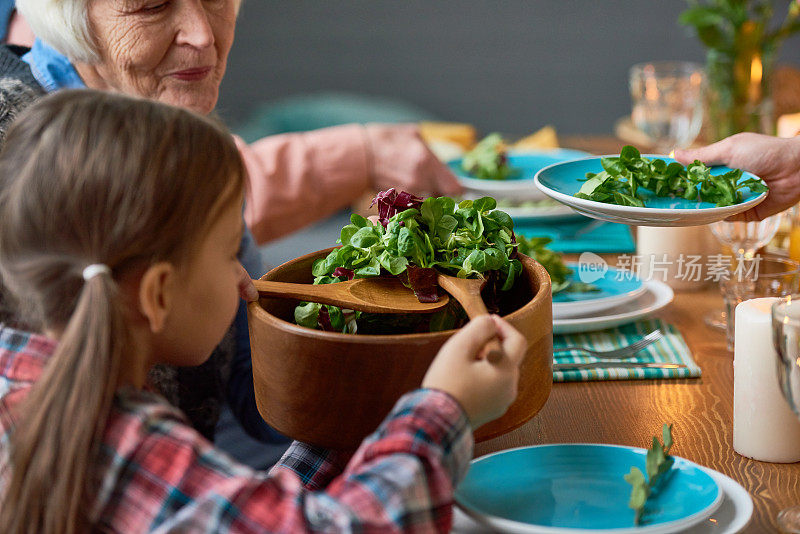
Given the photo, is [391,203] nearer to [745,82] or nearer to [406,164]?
[406,164]

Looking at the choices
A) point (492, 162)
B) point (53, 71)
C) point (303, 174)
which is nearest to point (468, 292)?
point (53, 71)

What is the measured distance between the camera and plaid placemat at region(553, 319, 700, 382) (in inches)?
41.7

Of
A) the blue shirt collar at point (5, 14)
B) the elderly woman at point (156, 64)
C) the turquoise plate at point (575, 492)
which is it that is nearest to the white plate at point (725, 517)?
the turquoise plate at point (575, 492)

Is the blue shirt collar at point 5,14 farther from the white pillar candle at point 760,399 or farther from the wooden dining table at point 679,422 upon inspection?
the white pillar candle at point 760,399

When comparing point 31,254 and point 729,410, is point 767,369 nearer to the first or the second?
point 729,410

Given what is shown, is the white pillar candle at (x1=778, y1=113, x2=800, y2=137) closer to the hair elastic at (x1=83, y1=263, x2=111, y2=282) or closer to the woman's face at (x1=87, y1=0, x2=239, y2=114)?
the woman's face at (x1=87, y1=0, x2=239, y2=114)

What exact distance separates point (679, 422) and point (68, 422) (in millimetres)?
622

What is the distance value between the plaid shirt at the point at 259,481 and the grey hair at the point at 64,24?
753 mm

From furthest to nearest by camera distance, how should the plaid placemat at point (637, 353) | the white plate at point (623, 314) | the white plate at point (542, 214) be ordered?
the white plate at point (542, 214) → the white plate at point (623, 314) → the plaid placemat at point (637, 353)

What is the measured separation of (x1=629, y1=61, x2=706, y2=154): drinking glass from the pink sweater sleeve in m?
0.64

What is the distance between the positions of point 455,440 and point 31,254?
37 cm

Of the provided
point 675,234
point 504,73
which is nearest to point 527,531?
point 675,234

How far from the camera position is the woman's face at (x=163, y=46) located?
4.19 feet

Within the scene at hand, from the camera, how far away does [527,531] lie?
0.67 metres
